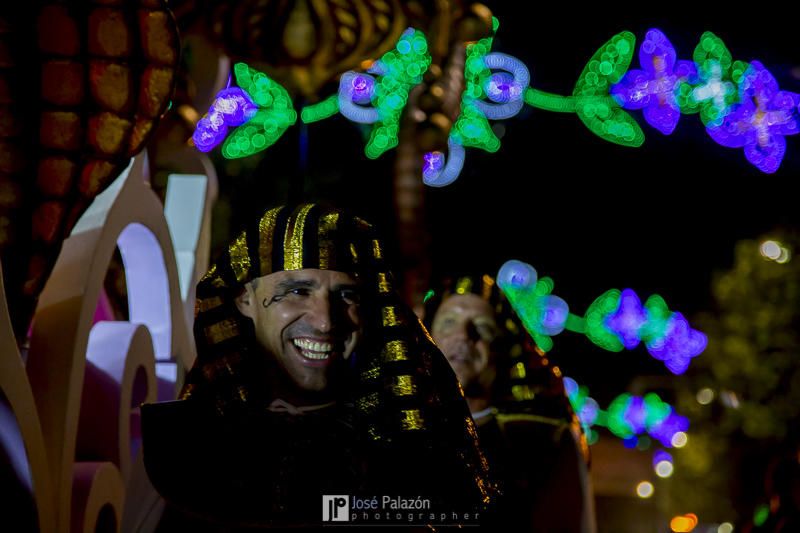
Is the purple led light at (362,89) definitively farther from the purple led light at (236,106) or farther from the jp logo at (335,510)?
the jp logo at (335,510)

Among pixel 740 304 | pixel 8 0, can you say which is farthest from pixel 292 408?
pixel 740 304

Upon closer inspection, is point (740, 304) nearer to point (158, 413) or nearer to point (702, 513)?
point (702, 513)

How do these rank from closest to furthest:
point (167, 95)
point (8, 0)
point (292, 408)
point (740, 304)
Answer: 1. point (8, 0)
2. point (292, 408)
3. point (167, 95)
4. point (740, 304)

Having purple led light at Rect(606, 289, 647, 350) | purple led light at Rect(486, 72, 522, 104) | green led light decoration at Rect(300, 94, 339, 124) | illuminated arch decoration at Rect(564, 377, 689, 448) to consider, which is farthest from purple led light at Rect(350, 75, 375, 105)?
illuminated arch decoration at Rect(564, 377, 689, 448)

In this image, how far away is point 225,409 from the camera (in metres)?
2.98

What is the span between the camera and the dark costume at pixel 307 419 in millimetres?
2846

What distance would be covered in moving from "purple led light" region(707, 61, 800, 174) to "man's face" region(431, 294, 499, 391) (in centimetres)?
472

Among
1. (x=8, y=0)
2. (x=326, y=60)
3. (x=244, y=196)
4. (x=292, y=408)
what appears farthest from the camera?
(x=244, y=196)

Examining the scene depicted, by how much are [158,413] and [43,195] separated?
63 cm

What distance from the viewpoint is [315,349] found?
3100mm

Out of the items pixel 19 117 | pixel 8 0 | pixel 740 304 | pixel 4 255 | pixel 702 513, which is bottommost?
pixel 702 513

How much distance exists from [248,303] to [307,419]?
434 millimetres

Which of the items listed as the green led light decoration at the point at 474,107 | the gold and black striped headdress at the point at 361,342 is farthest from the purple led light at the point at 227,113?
the gold and black striped headdress at the point at 361,342

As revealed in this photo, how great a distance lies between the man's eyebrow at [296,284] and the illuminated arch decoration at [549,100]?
8.44 feet
